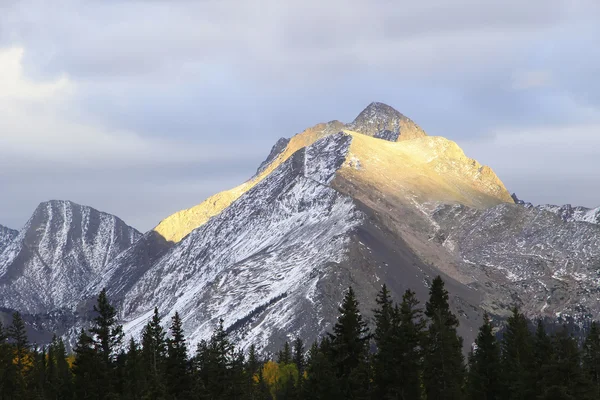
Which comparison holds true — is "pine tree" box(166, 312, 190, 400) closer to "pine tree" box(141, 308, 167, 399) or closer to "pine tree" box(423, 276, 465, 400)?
"pine tree" box(141, 308, 167, 399)

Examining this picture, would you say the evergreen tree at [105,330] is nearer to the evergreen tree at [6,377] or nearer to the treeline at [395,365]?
the treeline at [395,365]

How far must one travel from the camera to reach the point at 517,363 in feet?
336

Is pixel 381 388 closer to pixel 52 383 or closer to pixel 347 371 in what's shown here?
pixel 347 371

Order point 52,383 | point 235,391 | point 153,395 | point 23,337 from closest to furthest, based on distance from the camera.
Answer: point 153,395 < point 235,391 < point 52,383 < point 23,337

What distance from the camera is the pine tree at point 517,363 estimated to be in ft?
309

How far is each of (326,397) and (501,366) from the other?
18.2 meters

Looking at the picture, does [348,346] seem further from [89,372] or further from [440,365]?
[89,372]

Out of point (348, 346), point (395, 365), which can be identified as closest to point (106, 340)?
point (348, 346)

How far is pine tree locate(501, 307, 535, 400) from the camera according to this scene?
9412 cm

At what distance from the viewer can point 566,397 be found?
87.6 m

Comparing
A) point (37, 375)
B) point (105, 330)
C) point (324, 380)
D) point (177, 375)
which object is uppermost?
point (37, 375)

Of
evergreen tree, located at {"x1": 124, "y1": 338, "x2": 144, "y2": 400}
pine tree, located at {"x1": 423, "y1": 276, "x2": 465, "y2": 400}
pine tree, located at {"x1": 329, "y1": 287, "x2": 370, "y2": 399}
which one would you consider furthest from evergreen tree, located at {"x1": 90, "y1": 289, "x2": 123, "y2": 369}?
pine tree, located at {"x1": 423, "y1": 276, "x2": 465, "y2": 400}

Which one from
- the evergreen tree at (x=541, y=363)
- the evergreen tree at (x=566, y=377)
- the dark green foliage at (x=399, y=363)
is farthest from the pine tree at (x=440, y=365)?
the evergreen tree at (x=566, y=377)

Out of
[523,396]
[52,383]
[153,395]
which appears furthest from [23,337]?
[523,396]
